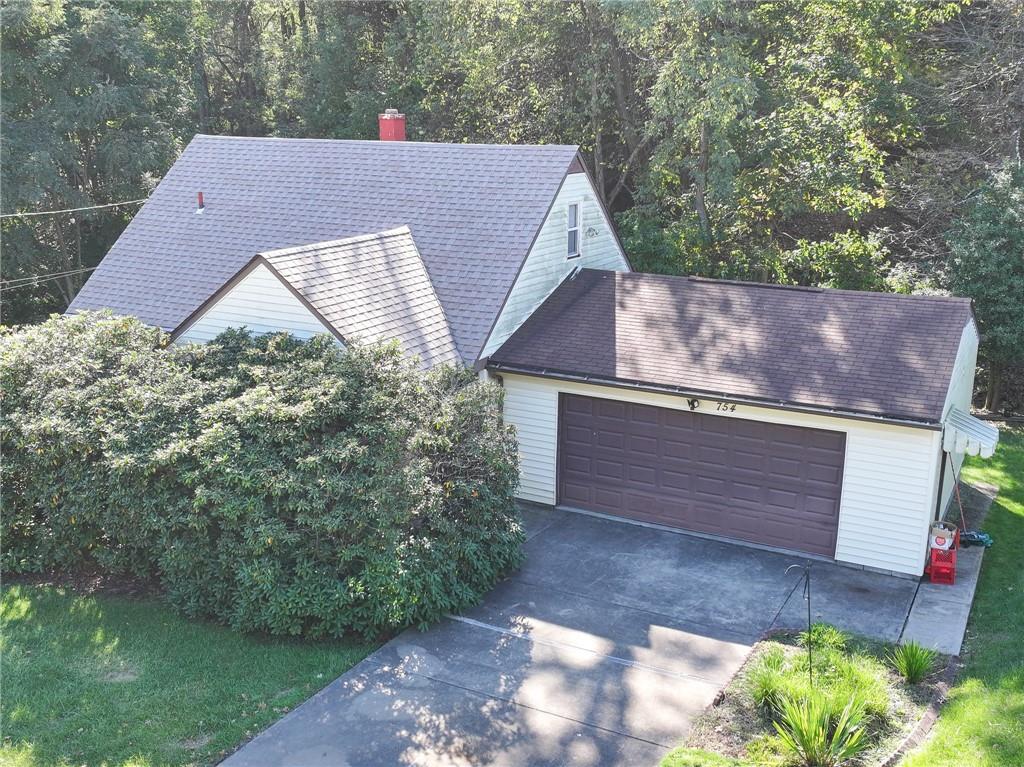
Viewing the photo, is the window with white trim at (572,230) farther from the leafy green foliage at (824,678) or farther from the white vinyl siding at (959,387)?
the leafy green foliage at (824,678)

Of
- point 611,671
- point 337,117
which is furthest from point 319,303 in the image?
point 337,117

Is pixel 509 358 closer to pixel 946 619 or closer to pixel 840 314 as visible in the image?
pixel 840 314

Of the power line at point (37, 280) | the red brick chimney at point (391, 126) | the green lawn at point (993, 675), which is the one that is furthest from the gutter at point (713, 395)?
the power line at point (37, 280)

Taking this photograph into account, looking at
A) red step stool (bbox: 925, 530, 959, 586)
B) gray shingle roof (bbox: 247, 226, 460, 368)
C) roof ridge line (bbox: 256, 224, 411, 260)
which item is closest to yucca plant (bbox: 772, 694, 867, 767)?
red step stool (bbox: 925, 530, 959, 586)

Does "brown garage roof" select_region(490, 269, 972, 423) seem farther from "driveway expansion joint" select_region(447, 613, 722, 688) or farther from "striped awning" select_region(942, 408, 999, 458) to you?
"driveway expansion joint" select_region(447, 613, 722, 688)

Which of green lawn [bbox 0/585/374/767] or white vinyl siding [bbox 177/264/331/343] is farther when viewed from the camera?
white vinyl siding [bbox 177/264/331/343]

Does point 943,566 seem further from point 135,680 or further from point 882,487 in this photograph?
point 135,680
